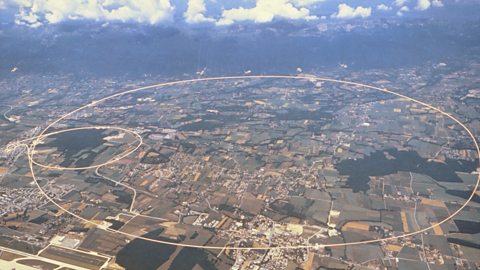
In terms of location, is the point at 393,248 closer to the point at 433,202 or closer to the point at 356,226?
the point at 356,226

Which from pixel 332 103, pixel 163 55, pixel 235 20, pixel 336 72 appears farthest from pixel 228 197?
pixel 235 20

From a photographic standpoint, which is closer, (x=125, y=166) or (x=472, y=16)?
(x=125, y=166)

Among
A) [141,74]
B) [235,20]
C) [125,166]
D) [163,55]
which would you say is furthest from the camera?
[235,20]

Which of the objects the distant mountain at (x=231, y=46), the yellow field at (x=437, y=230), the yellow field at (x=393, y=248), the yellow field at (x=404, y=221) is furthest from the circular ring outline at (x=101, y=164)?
the distant mountain at (x=231, y=46)

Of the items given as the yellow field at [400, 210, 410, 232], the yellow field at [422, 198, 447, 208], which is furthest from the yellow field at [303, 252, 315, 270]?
the yellow field at [422, 198, 447, 208]

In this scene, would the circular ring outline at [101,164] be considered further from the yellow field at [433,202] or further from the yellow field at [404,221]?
the yellow field at [433,202]

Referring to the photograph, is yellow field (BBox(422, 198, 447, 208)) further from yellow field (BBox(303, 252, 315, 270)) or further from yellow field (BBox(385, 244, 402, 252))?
yellow field (BBox(303, 252, 315, 270))

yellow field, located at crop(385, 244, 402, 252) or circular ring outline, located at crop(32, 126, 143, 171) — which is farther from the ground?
circular ring outline, located at crop(32, 126, 143, 171)

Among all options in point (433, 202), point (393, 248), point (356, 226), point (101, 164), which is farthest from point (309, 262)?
point (101, 164)

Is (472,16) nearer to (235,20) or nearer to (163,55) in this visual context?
(235,20)
